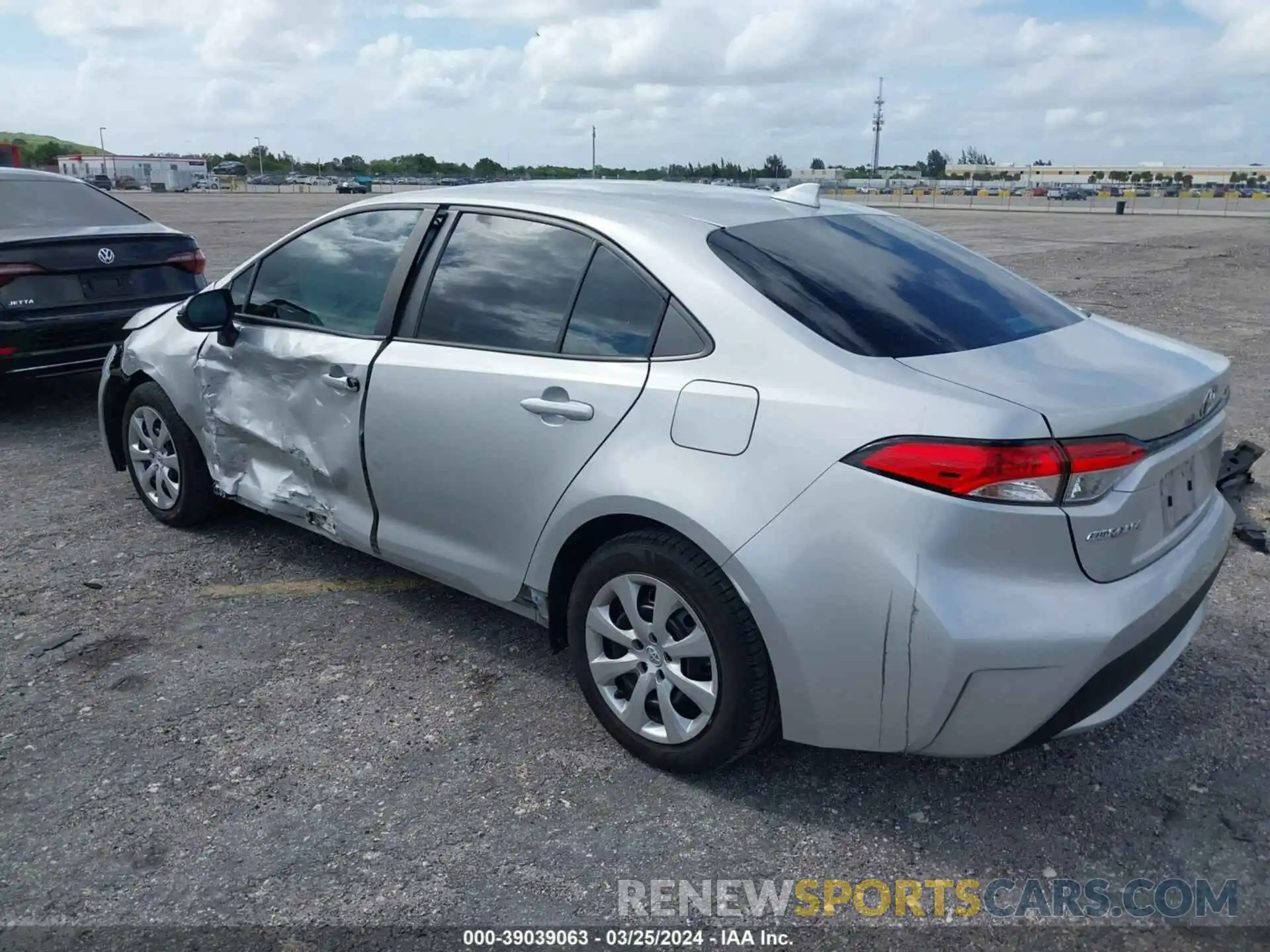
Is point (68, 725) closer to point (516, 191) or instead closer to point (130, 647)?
point (130, 647)

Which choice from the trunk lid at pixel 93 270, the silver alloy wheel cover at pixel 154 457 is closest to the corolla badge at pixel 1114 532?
the silver alloy wheel cover at pixel 154 457

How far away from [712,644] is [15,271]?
5510 mm

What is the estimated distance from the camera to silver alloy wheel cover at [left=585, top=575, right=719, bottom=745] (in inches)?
110

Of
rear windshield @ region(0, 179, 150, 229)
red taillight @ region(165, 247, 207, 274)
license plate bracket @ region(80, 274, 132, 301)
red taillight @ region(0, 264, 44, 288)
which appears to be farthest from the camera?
red taillight @ region(165, 247, 207, 274)

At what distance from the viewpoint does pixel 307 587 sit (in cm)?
436

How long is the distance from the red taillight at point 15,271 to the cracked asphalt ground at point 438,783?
2529mm

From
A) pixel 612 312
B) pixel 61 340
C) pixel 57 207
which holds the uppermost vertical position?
pixel 57 207

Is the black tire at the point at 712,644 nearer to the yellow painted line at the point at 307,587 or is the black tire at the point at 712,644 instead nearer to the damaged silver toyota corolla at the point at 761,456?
the damaged silver toyota corolla at the point at 761,456

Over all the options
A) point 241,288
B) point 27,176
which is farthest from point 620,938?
point 27,176

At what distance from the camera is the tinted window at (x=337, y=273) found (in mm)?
3768

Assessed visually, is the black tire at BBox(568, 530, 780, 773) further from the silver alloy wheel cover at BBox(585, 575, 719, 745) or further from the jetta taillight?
the jetta taillight

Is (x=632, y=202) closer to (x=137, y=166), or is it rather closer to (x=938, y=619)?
(x=938, y=619)

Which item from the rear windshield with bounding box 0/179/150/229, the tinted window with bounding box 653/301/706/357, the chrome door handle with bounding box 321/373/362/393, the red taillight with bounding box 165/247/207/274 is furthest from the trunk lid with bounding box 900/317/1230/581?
the rear windshield with bounding box 0/179/150/229

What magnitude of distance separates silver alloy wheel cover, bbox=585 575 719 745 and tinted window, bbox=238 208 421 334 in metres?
1.45
